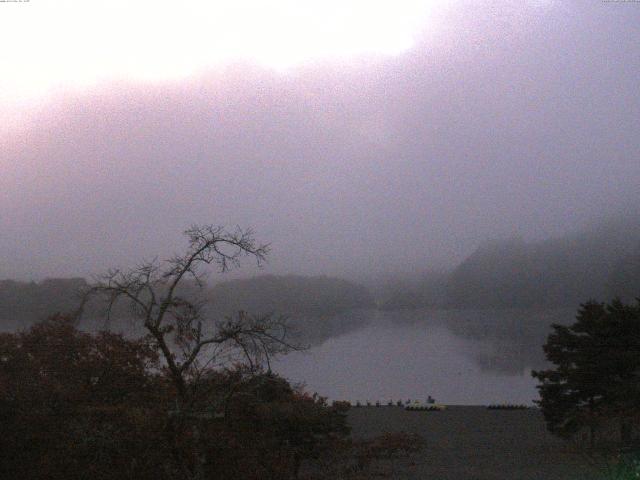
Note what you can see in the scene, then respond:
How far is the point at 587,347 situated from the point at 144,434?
17339 mm

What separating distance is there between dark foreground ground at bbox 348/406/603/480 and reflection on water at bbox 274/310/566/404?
237 inches

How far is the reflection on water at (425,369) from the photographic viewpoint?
5175 cm

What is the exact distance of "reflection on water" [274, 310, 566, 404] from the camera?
170 ft

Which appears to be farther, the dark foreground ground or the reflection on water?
the reflection on water

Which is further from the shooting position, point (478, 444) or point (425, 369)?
point (425, 369)

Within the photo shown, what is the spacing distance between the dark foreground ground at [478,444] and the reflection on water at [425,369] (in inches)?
Answer: 237

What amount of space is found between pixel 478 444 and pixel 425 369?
47.3 meters

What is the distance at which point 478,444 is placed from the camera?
25875mm

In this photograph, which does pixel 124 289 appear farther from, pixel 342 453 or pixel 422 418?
pixel 422 418

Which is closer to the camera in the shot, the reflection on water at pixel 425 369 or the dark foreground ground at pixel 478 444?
the dark foreground ground at pixel 478 444

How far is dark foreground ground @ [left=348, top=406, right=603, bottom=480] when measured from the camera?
18.2m

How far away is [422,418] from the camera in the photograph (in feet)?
110

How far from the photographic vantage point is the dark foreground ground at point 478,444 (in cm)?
1822

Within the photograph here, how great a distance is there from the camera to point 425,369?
72375mm
